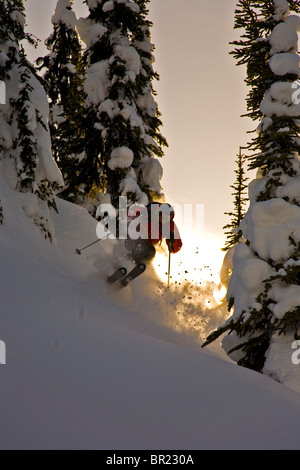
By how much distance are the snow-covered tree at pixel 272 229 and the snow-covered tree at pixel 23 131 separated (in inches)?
230

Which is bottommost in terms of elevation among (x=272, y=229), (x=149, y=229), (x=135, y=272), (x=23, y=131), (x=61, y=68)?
(x=272, y=229)

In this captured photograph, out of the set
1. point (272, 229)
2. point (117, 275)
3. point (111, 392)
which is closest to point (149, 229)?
point (117, 275)

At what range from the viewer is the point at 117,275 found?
10500mm

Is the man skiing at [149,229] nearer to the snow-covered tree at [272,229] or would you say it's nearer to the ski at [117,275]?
the ski at [117,275]

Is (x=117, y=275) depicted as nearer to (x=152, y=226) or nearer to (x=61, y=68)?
(x=152, y=226)

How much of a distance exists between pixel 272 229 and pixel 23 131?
24.1ft

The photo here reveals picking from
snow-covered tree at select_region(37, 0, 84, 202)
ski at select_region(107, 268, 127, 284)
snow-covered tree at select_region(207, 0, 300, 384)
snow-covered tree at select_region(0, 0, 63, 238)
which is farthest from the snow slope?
snow-covered tree at select_region(37, 0, 84, 202)

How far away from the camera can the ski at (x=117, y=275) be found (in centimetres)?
1043

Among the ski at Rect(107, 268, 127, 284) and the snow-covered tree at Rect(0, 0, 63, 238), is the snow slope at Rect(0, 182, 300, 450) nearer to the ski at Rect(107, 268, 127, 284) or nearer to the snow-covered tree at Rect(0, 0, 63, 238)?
the ski at Rect(107, 268, 127, 284)

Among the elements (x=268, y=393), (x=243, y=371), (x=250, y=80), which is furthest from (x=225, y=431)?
(x=250, y=80)

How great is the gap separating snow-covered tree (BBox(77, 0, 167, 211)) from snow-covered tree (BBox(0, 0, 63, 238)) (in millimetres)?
3701

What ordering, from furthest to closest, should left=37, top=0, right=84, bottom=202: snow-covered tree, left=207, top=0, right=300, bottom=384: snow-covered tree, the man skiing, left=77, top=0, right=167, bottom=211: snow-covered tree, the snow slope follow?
left=37, top=0, right=84, bottom=202: snow-covered tree
left=77, top=0, right=167, bottom=211: snow-covered tree
the man skiing
left=207, top=0, right=300, bottom=384: snow-covered tree
the snow slope

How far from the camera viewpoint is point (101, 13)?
15805mm

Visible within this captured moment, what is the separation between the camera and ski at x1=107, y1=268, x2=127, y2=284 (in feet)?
34.2
